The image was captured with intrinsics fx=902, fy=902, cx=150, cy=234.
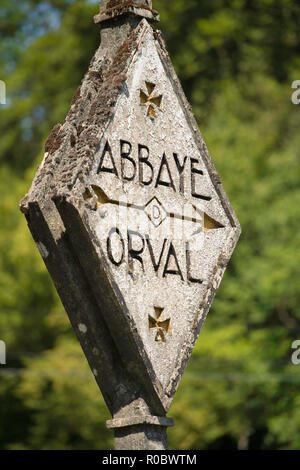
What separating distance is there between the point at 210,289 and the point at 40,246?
2.41 feet

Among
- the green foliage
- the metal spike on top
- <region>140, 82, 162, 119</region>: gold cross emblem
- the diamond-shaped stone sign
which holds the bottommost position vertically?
the diamond-shaped stone sign

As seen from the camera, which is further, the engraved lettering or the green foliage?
the green foliage

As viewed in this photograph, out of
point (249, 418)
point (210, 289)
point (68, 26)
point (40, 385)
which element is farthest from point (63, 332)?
point (210, 289)

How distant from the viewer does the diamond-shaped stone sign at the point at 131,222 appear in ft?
10.2

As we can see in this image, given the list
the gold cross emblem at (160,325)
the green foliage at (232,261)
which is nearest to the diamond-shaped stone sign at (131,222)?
the gold cross emblem at (160,325)

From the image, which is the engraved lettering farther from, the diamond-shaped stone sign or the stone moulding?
the stone moulding

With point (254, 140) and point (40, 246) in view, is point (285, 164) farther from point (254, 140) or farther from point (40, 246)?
point (40, 246)

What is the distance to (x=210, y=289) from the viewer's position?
3527 millimetres

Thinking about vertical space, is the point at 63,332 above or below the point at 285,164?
below

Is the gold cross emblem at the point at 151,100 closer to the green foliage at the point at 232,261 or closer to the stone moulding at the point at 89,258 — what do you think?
the stone moulding at the point at 89,258

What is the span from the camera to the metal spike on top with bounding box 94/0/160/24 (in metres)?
3.46

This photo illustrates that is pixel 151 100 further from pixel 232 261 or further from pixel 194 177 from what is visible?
pixel 232 261

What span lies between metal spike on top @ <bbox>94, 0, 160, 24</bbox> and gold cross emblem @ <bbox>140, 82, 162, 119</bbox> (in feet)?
0.95

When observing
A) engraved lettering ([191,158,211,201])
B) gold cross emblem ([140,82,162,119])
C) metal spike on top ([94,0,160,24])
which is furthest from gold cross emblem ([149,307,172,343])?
metal spike on top ([94,0,160,24])
